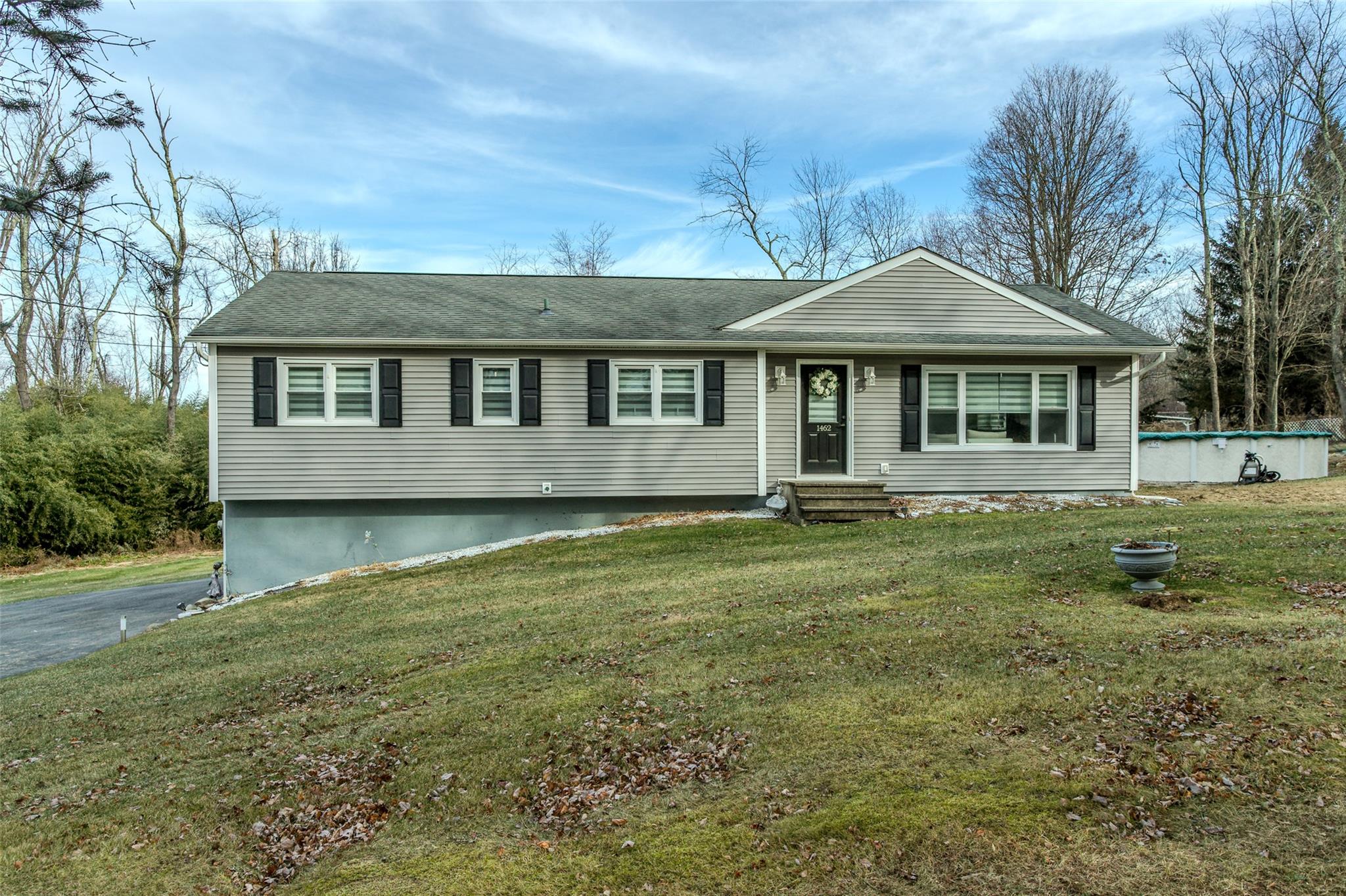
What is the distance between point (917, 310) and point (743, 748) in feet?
36.2

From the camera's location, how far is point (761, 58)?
1944 cm

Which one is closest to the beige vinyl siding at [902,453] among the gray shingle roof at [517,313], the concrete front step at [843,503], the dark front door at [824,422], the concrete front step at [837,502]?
the dark front door at [824,422]

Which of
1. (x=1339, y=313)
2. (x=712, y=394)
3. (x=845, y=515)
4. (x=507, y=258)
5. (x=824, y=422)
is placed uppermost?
(x=507, y=258)

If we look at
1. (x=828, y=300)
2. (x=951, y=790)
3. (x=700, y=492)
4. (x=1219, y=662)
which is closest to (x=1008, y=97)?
(x=828, y=300)

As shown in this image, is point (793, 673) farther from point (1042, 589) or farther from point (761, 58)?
point (761, 58)

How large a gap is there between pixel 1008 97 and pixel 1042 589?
2680 centimetres

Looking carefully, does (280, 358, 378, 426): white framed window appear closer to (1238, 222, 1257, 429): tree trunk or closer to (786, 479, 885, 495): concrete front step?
(786, 479, 885, 495): concrete front step

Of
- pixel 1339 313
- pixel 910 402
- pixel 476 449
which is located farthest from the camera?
pixel 1339 313

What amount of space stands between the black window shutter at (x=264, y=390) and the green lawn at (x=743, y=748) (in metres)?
5.17

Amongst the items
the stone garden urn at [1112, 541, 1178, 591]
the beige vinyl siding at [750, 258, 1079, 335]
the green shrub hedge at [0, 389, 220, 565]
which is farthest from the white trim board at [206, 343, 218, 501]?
the stone garden urn at [1112, 541, 1178, 591]

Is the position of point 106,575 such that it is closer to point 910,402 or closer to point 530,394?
point 530,394

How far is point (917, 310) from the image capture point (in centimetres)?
1409

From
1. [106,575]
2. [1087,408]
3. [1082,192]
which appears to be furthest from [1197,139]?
[106,575]

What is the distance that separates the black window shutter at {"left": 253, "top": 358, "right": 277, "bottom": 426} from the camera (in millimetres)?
12836
